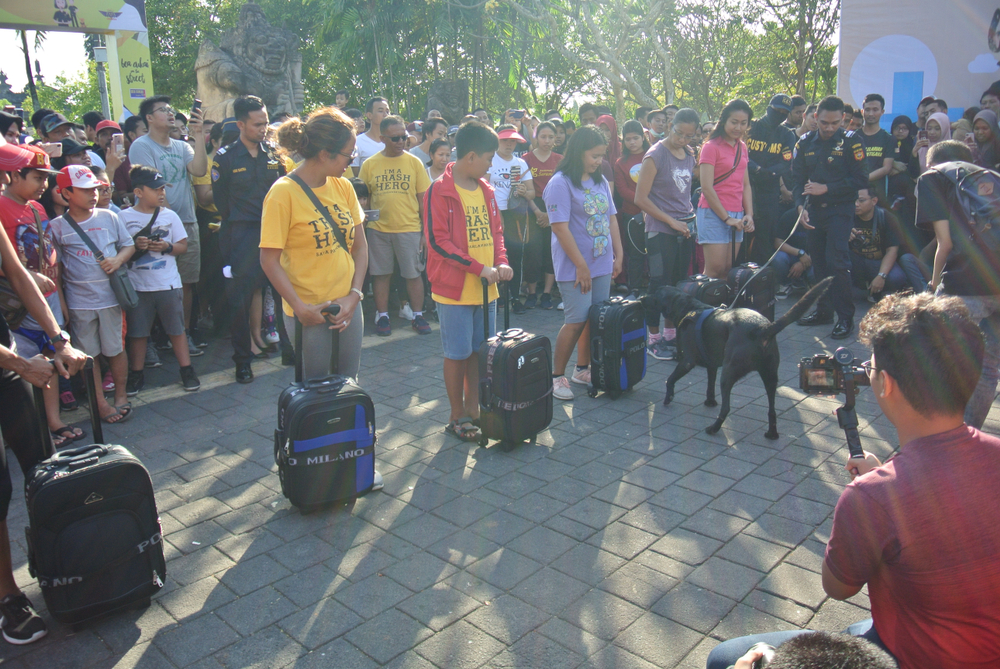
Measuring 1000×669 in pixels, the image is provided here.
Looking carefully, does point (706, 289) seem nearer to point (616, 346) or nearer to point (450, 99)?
point (616, 346)

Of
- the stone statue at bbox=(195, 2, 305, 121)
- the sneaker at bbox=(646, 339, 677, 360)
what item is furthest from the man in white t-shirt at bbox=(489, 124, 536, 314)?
the stone statue at bbox=(195, 2, 305, 121)

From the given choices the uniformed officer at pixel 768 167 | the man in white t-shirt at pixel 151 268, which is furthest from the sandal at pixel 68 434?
the uniformed officer at pixel 768 167

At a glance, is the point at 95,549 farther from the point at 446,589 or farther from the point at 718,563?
the point at 718,563

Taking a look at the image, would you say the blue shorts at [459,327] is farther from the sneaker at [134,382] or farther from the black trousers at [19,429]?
the sneaker at [134,382]

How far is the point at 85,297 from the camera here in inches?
212

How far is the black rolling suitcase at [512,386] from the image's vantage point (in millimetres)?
4648

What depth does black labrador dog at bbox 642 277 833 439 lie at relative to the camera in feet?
15.8

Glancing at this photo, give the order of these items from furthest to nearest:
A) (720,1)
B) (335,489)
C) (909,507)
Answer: (720,1)
(335,489)
(909,507)

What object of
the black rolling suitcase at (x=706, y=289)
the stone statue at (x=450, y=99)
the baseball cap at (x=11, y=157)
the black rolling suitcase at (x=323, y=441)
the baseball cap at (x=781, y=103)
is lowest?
the black rolling suitcase at (x=323, y=441)

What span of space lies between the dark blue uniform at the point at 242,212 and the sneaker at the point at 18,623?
11.7 ft

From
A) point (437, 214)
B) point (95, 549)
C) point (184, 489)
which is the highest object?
point (437, 214)

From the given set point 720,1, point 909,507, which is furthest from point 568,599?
point 720,1

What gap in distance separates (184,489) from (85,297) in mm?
1963

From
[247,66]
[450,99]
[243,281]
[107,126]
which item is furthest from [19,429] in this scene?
[247,66]
